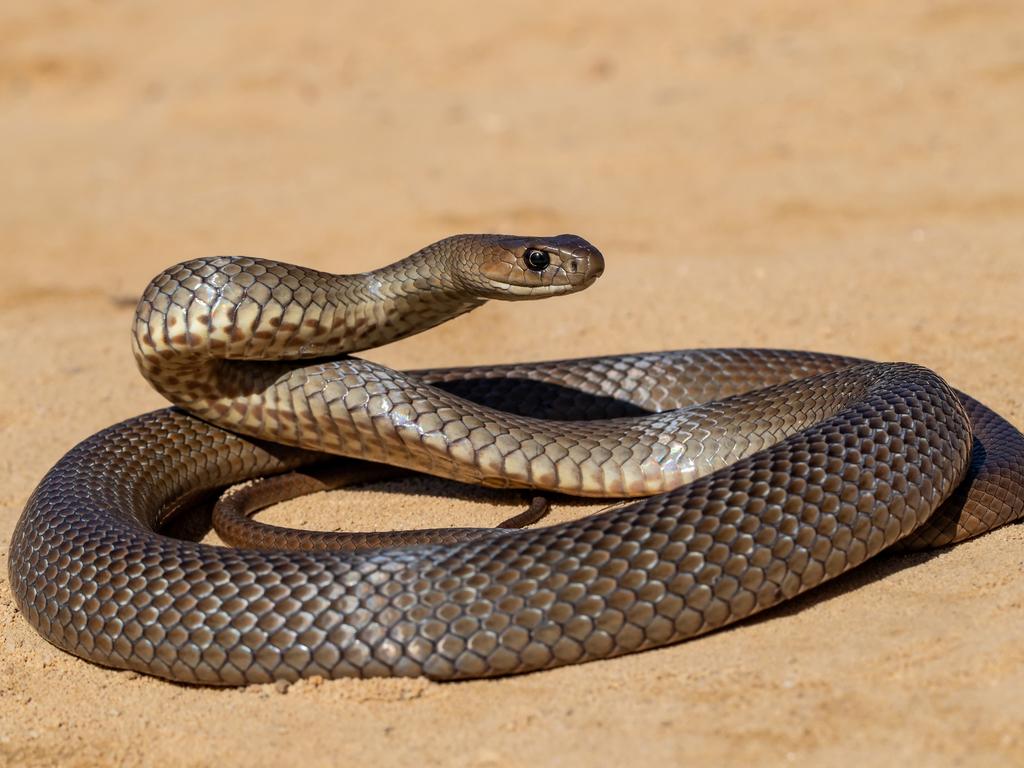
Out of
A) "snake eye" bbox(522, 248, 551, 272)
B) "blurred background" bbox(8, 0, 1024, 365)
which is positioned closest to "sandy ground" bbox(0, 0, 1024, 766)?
"blurred background" bbox(8, 0, 1024, 365)

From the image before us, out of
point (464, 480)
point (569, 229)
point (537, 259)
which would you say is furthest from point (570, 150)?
point (464, 480)

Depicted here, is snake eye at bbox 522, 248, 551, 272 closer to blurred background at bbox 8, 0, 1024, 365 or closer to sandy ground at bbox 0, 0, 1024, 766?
sandy ground at bbox 0, 0, 1024, 766

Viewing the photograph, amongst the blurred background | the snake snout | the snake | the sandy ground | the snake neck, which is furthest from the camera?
the blurred background

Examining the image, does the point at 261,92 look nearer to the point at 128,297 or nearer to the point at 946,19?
the point at 128,297

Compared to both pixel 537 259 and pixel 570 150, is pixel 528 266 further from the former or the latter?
pixel 570 150

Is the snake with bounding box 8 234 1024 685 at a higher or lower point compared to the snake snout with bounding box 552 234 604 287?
lower

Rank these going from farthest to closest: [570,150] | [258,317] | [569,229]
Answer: [570,150] < [569,229] < [258,317]
